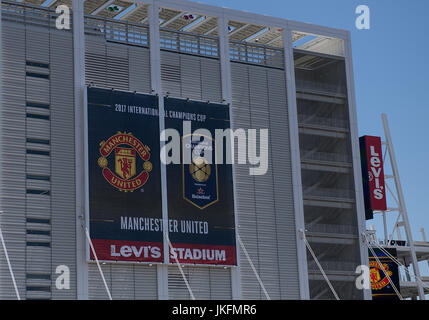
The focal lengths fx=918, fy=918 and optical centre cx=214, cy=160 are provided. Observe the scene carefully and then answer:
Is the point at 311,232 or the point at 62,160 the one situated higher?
the point at 62,160

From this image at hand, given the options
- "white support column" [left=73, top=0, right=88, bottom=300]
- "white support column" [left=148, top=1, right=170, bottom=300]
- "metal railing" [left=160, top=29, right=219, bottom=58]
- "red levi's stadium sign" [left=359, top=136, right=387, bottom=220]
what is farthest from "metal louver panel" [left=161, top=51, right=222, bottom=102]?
"red levi's stadium sign" [left=359, top=136, right=387, bottom=220]

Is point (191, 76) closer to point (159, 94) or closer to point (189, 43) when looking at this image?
point (189, 43)

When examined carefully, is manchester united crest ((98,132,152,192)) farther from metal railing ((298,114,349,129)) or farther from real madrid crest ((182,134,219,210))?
metal railing ((298,114,349,129))

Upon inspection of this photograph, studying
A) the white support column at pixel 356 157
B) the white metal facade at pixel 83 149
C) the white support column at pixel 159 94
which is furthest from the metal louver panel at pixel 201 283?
the white support column at pixel 356 157

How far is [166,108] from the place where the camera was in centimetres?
6431

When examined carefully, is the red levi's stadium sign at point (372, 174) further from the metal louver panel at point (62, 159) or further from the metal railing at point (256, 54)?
the metal louver panel at point (62, 159)

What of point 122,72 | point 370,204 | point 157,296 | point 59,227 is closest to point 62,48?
point 122,72

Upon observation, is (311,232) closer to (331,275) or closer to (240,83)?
(331,275)

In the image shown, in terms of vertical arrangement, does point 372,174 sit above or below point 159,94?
below

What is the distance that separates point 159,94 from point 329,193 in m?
16.7

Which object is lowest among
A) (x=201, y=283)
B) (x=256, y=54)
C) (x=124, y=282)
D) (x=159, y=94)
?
(x=201, y=283)

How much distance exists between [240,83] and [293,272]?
14562 mm

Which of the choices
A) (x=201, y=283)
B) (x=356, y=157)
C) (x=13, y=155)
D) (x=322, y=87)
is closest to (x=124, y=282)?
(x=201, y=283)

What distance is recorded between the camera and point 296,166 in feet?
228
